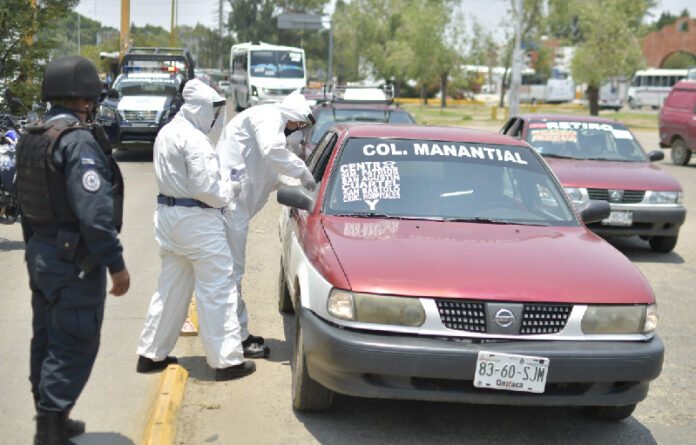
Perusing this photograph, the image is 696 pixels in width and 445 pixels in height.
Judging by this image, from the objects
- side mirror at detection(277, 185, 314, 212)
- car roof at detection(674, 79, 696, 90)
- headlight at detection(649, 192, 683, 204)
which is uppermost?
car roof at detection(674, 79, 696, 90)

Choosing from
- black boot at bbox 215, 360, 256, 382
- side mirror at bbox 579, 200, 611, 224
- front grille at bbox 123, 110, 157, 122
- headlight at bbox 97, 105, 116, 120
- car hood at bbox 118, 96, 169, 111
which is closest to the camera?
black boot at bbox 215, 360, 256, 382

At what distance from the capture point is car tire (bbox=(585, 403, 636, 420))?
504 centimetres

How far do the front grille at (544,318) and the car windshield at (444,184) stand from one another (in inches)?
47.1

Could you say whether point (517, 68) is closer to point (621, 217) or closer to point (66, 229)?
point (621, 217)

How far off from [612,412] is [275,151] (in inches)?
105

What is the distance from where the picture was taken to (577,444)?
482 centimetres

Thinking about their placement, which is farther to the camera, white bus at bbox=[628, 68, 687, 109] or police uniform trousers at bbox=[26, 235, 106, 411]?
white bus at bbox=[628, 68, 687, 109]

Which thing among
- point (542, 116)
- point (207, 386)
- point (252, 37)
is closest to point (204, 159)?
point (207, 386)

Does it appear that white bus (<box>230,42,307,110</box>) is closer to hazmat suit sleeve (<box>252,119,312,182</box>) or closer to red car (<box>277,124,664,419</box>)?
hazmat suit sleeve (<box>252,119,312,182</box>)

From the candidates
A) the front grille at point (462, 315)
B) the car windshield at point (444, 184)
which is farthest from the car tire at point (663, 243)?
the front grille at point (462, 315)

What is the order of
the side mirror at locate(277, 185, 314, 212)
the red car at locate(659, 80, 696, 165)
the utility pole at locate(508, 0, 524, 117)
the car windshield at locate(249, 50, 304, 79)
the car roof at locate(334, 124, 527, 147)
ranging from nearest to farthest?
the side mirror at locate(277, 185, 314, 212)
the car roof at locate(334, 124, 527, 147)
the red car at locate(659, 80, 696, 165)
the utility pole at locate(508, 0, 524, 117)
the car windshield at locate(249, 50, 304, 79)

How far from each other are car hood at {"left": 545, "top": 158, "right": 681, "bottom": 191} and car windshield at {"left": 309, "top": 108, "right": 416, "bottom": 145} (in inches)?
112

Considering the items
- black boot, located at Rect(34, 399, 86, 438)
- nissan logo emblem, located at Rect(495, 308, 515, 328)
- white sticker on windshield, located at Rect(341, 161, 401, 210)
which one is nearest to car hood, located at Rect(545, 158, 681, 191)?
white sticker on windshield, located at Rect(341, 161, 401, 210)

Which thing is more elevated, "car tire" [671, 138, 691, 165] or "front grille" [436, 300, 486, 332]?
"front grille" [436, 300, 486, 332]
